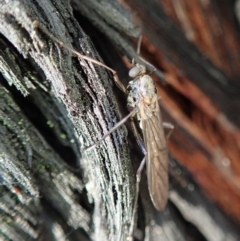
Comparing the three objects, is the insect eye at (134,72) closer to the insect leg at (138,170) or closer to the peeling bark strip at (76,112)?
the insect leg at (138,170)

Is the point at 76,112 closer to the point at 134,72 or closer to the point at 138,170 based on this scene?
the point at 138,170

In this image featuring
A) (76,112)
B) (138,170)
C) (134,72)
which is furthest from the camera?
(134,72)

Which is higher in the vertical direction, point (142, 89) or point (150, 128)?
point (142, 89)

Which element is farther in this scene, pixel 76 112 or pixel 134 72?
pixel 134 72

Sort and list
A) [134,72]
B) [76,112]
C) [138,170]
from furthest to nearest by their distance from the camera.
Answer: [134,72]
[138,170]
[76,112]

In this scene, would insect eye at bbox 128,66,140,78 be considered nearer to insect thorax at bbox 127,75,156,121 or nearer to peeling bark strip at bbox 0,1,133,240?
insect thorax at bbox 127,75,156,121

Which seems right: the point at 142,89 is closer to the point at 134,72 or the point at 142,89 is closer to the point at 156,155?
the point at 134,72

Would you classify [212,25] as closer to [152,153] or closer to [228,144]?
[228,144]

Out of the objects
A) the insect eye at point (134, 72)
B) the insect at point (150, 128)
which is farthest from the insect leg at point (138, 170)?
the insect eye at point (134, 72)

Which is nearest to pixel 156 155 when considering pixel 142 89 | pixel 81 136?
pixel 142 89

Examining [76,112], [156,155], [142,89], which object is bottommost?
[156,155]
